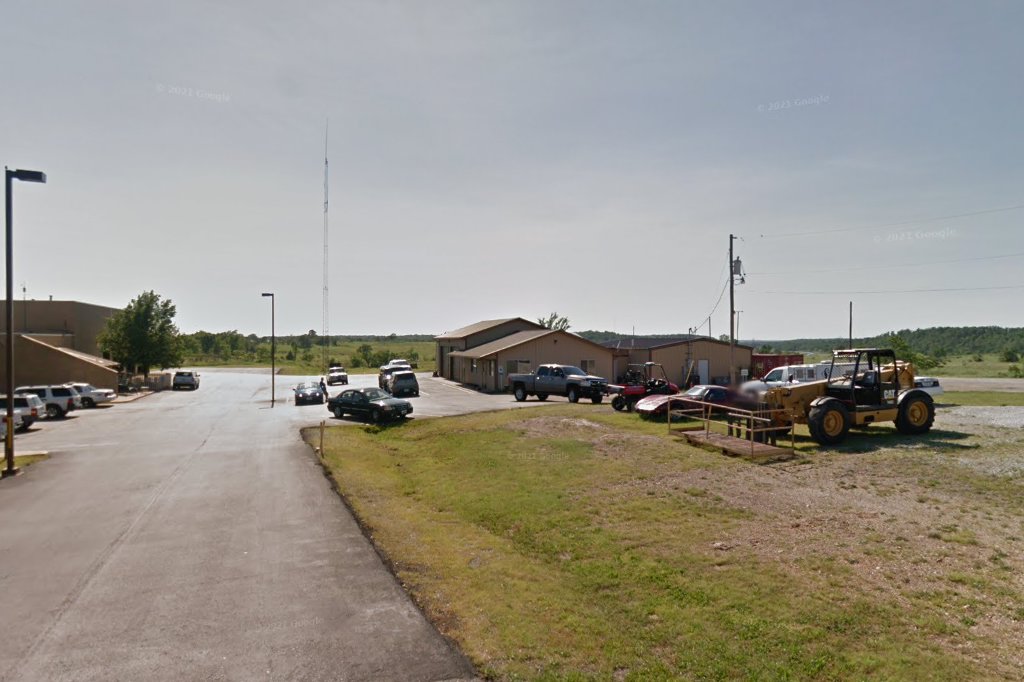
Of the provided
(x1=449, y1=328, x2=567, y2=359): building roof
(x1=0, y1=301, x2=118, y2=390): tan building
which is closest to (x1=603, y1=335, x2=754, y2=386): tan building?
(x1=449, y1=328, x2=567, y2=359): building roof

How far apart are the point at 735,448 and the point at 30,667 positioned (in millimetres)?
15153

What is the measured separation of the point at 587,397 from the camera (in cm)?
3244

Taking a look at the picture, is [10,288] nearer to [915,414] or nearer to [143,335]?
[915,414]

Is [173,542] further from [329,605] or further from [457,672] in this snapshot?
[457,672]

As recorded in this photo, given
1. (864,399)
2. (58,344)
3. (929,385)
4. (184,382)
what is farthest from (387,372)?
(864,399)

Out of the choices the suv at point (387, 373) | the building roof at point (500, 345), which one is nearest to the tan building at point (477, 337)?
the building roof at point (500, 345)

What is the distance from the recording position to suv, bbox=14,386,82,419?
3366cm

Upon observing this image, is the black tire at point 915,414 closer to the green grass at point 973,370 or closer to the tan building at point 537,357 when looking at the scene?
the tan building at point 537,357

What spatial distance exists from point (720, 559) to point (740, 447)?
8265 millimetres

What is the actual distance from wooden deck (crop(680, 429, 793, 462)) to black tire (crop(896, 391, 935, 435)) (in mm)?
4655

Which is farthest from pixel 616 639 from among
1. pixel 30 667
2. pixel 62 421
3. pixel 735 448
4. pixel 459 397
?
pixel 62 421

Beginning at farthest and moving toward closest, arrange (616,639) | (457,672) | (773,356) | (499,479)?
(773,356)
(499,479)
(616,639)
(457,672)

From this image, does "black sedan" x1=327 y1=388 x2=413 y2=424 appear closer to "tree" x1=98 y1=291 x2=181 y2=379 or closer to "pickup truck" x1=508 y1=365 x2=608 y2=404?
"pickup truck" x1=508 y1=365 x2=608 y2=404

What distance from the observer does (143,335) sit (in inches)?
2175
